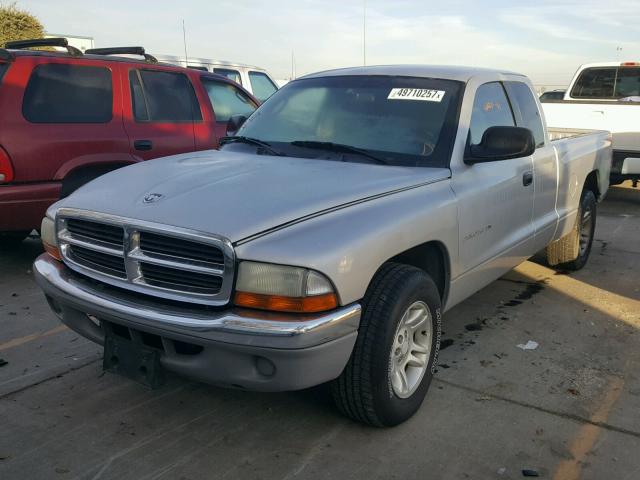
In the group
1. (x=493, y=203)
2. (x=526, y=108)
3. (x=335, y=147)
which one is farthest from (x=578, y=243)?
(x=335, y=147)

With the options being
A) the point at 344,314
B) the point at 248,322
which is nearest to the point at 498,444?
the point at 344,314

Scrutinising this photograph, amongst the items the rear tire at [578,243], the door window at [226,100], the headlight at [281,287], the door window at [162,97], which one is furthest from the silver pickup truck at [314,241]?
the door window at [226,100]

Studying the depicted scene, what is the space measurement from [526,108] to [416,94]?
53.6 inches

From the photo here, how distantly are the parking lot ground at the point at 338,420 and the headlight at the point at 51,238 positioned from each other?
30.9 inches

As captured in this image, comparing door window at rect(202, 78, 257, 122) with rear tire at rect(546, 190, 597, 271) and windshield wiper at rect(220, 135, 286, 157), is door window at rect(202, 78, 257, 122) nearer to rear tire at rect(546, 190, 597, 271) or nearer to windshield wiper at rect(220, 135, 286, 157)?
windshield wiper at rect(220, 135, 286, 157)

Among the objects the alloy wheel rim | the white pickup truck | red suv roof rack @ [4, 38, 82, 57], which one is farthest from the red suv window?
the white pickup truck

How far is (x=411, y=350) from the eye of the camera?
3141mm

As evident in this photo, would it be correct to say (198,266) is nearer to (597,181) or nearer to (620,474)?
(620,474)

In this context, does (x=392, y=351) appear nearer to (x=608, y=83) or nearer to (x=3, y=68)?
(x=3, y=68)

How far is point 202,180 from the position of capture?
121 inches

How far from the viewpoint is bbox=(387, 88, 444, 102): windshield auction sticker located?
3781 mm

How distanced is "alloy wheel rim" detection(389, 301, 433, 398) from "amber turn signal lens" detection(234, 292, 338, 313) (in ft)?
1.81

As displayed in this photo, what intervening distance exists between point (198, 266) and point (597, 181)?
4652 mm

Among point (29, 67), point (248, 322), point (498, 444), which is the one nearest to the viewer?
point (248, 322)
